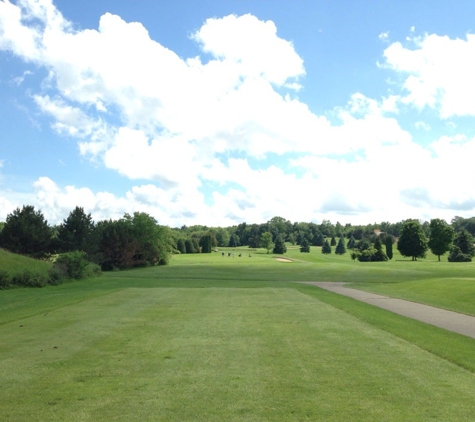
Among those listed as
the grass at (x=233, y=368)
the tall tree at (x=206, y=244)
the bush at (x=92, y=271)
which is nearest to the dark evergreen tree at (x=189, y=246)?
the tall tree at (x=206, y=244)

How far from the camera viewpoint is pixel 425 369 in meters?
8.73

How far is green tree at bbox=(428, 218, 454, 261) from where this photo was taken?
295 ft

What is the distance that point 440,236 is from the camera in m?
90.6

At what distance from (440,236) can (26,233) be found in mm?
75575

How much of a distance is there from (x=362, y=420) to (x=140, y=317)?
11051 millimetres

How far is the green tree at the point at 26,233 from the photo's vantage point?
57812mm

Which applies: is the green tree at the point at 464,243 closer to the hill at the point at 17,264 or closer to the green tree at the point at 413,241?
the green tree at the point at 413,241

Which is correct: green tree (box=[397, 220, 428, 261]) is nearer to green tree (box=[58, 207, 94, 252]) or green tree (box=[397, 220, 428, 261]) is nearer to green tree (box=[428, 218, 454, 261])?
→ green tree (box=[428, 218, 454, 261])

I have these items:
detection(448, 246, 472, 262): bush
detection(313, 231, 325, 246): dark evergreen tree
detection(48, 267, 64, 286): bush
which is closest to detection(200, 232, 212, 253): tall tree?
detection(313, 231, 325, 246): dark evergreen tree

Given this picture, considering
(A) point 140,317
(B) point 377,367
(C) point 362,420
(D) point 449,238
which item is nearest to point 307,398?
(C) point 362,420

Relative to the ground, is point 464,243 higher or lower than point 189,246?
higher

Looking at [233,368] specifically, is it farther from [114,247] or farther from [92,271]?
[114,247]

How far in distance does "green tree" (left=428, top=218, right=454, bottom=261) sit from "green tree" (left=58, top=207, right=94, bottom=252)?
66851 mm

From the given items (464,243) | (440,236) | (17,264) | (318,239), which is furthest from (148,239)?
→ (318,239)
